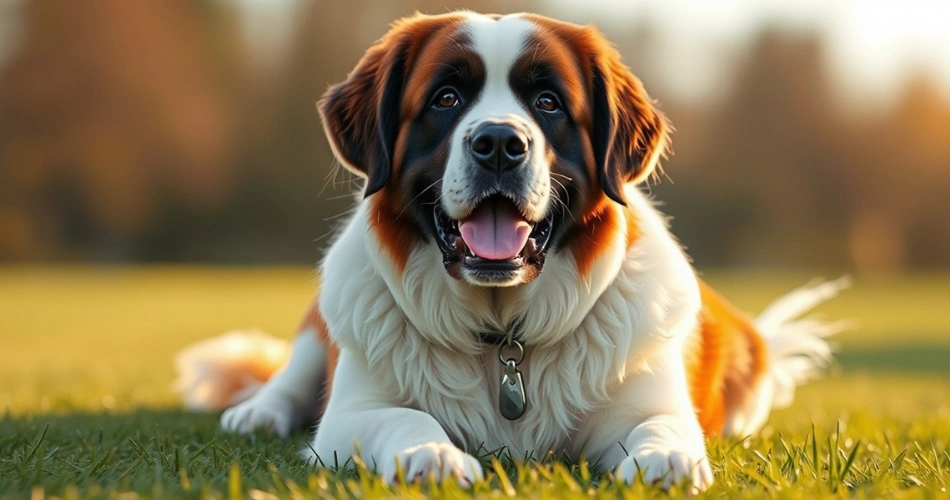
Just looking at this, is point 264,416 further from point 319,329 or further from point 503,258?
point 503,258

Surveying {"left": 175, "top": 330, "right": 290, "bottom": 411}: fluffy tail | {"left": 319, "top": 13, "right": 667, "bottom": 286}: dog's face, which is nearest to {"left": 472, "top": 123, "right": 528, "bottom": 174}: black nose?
{"left": 319, "top": 13, "right": 667, "bottom": 286}: dog's face

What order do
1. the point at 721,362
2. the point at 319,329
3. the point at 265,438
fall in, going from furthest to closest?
the point at 319,329
the point at 721,362
the point at 265,438

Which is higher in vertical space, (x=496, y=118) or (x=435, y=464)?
(x=496, y=118)

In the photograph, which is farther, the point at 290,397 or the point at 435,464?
the point at 290,397

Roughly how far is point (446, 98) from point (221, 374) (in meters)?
2.80

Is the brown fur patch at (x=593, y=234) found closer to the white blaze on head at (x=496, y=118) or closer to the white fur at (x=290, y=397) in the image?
the white blaze on head at (x=496, y=118)

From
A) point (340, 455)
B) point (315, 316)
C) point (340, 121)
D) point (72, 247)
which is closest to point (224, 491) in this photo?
point (340, 455)

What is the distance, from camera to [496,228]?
135 inches

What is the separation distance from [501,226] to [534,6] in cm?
3371

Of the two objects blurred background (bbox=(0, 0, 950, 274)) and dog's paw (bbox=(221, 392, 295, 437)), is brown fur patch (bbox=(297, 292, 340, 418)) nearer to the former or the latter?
dog's paw (bbox=(221, 392, 295, 437))

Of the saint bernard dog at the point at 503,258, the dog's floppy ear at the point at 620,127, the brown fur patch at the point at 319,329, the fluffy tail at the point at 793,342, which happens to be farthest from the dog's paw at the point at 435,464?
the fluffy tail at the point at 793,342

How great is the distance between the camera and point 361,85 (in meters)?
3.89

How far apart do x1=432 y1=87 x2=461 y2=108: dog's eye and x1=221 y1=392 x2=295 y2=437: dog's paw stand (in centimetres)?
178

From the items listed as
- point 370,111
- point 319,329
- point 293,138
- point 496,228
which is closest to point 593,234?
point 496,228
